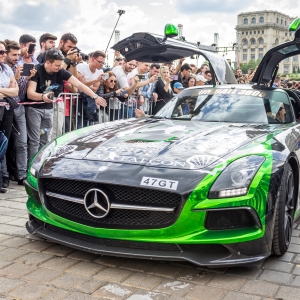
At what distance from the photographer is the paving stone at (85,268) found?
3.43m

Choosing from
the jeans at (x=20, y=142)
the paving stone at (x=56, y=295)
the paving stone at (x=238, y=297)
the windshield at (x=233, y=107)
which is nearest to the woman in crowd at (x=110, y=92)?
the jeans at (x=20, y=142)

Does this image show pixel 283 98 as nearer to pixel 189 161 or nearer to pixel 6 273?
pixel 189 161

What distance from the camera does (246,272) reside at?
3492mm

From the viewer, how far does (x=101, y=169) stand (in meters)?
3.58

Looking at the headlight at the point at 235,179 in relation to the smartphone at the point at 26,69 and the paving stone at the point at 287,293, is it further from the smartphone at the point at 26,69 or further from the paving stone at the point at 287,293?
the smartphone at the point at 26,69

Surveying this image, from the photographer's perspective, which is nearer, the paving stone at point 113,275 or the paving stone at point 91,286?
the paving stone at point 91,286

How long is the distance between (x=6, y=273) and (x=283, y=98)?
11.5ft

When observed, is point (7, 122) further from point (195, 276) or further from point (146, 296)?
point (146, 296)

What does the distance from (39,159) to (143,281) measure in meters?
1.51

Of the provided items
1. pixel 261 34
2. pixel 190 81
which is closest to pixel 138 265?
pixel 190 81

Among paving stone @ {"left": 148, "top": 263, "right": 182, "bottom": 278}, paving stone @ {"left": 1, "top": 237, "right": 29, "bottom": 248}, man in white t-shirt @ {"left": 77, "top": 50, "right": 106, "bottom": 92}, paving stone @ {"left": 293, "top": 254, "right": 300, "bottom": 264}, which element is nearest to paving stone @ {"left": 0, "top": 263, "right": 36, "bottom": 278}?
paving stone @ {"left": 1, "top": 237, "right": 29, "bottom": 248}

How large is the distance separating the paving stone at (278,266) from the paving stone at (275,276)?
7cm

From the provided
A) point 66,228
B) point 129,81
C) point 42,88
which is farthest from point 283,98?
point 129,81

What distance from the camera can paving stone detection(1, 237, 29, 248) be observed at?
4031 mm
